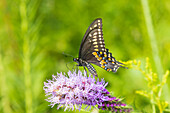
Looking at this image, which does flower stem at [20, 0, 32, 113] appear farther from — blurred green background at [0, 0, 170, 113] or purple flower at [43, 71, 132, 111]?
purple flower at [43, 71, 132, 111]

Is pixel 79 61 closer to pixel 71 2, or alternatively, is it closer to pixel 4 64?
pixel 4 64

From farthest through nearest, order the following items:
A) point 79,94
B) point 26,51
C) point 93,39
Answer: point 26,51 < point 93,39 < point 79,94

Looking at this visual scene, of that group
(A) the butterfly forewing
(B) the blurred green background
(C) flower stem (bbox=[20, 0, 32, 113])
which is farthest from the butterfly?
(C) flower stem (bbox=[20, 0, 32, 113])

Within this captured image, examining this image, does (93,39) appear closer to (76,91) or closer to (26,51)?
(76,91)

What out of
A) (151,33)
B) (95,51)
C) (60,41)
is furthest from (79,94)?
(60,41)

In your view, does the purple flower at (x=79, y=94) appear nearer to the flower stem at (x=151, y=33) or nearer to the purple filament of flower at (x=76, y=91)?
the purple filament of flower at (x=76, y=91)
